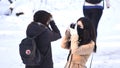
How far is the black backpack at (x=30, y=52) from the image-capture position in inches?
205

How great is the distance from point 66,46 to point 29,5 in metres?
11.5

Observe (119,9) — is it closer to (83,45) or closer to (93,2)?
(93,2)

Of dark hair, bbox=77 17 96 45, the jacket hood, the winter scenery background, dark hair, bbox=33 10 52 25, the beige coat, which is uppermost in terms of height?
dark hair, bbox=33 10 52 25

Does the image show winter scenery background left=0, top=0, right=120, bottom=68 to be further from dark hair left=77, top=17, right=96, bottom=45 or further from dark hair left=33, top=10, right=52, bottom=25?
dark hair left=33, top=10, right=52, bottom=25

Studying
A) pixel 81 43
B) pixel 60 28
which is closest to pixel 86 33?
pixel 81 43

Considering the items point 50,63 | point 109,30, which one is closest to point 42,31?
point 50,63

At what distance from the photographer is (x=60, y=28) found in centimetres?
1331

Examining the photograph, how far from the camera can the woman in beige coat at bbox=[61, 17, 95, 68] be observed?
217 inches

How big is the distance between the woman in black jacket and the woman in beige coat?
291 millimetres

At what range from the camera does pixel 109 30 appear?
41.5 feet

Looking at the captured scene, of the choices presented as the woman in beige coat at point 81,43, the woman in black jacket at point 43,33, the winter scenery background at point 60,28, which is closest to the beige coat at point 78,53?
the woman in beige coat at point 81,43

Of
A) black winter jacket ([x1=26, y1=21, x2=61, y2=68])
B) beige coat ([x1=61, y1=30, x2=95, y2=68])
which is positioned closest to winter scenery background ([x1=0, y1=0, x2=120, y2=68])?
beige coat ([x1=61, y1=30, x2=95, y2=68])

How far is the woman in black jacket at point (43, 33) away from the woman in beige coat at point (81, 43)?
0.95 ft

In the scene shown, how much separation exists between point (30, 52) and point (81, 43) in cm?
82
